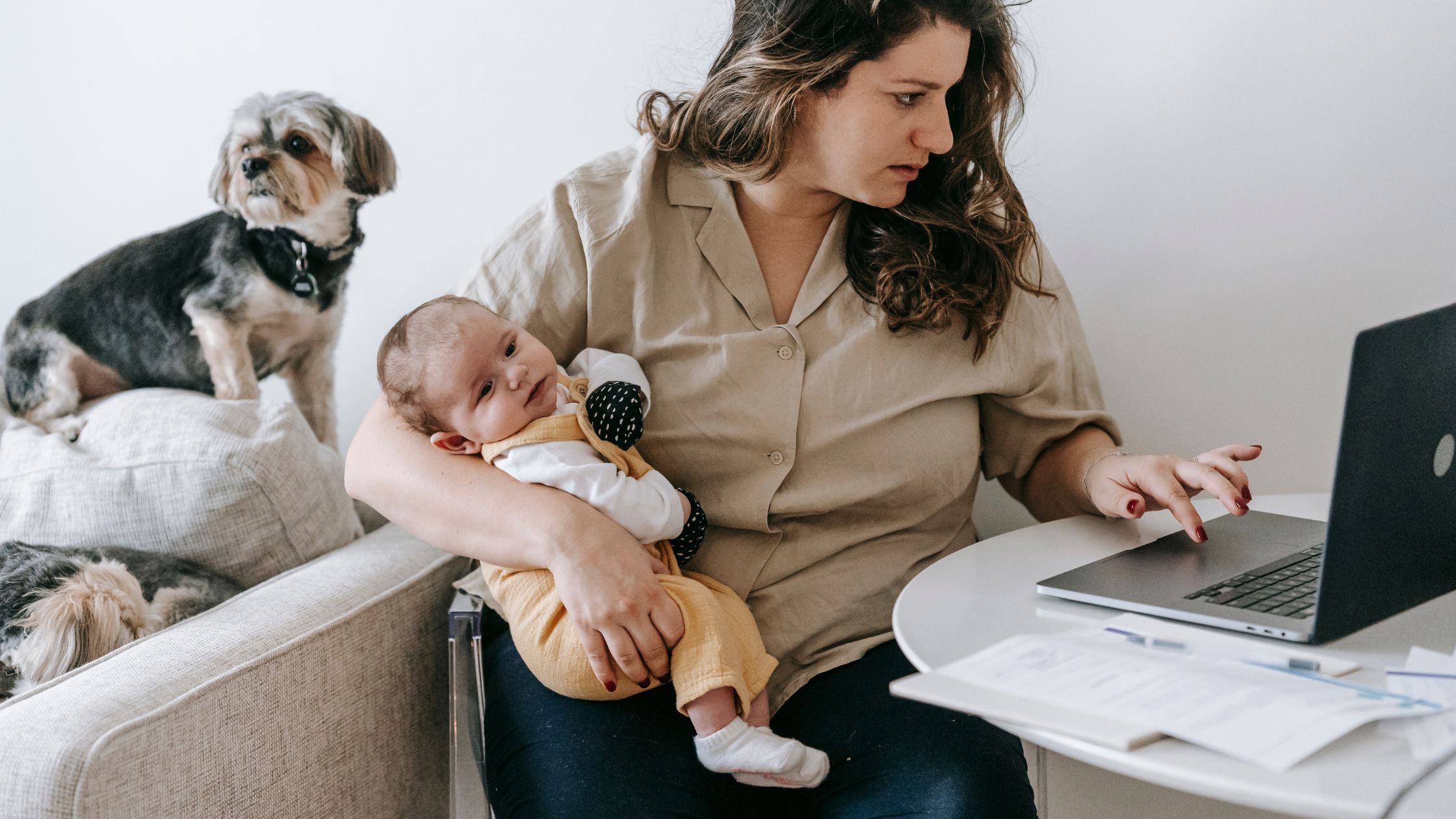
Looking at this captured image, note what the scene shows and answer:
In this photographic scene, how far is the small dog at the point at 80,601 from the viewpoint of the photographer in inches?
47.9

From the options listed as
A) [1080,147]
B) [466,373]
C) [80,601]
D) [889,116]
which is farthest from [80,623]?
[1080,147]

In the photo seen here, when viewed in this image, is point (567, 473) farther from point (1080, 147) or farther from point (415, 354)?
point (1080, 147)

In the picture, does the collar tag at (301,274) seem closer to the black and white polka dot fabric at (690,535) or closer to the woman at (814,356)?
the woman at (814,356)

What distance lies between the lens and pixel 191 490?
1365 millimetres

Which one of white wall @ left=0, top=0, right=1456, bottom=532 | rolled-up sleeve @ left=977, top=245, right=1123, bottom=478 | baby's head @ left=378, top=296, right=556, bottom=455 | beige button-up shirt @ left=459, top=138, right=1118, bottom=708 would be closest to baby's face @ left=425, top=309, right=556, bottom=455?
baby's head @ left=378, top=296, right=556, bottom=455

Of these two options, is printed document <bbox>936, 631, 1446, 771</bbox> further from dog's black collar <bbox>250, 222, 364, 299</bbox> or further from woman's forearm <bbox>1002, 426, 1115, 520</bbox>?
dog's black collar <bbox>250, 222, 364, 299</bbox>

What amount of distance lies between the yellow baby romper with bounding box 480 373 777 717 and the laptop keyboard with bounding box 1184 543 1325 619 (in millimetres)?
432

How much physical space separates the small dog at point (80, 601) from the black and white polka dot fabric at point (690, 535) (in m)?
0.60

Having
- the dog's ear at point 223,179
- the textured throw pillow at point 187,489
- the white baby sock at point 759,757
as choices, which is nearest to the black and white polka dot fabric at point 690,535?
the white baby sock at point 759,757

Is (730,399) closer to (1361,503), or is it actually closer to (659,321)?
(659,321)

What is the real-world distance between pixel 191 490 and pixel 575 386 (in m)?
0.55

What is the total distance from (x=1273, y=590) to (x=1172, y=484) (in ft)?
0.67

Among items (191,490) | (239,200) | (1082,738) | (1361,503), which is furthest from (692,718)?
(239,200)

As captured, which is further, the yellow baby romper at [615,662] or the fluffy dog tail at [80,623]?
the fluffy dog tail at [80,623]
